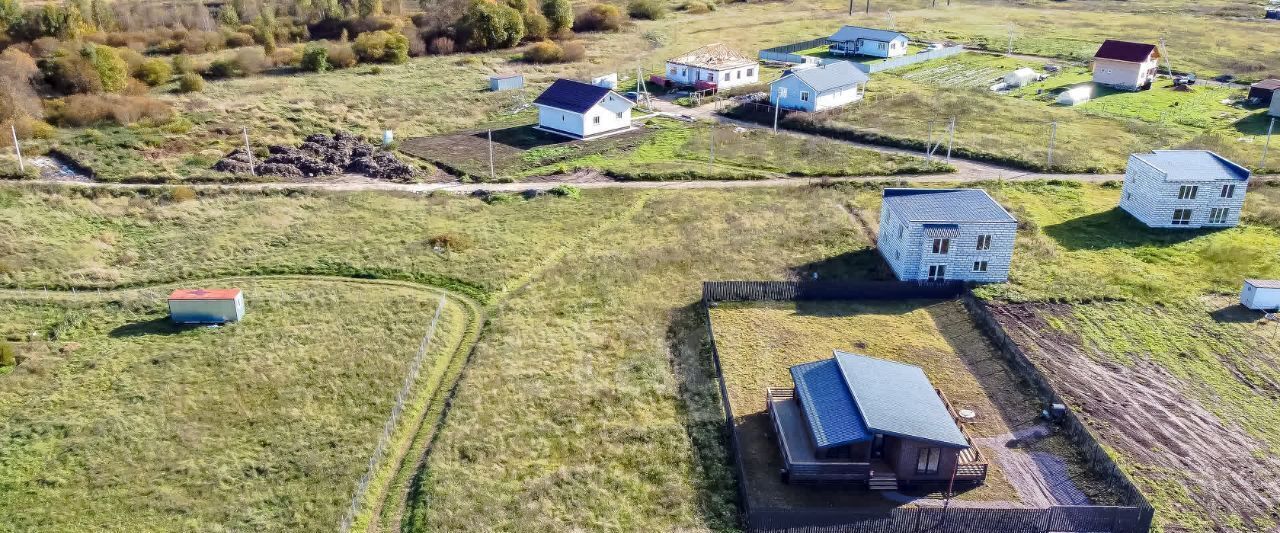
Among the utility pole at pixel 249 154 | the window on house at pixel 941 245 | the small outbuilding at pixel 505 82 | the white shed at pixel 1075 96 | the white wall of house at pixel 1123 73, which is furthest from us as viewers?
the white wall of house at pixel 1123 73

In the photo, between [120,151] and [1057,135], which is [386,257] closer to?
[120,151]

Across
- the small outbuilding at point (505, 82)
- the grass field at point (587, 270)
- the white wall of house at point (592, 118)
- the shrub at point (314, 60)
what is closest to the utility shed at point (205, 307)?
the grass field at point (587, 270)

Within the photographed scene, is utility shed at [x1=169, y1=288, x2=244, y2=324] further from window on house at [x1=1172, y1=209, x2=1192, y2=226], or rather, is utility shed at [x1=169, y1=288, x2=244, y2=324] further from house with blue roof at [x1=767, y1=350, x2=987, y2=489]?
window on house at [x1=1172, y1=209, x2=1192, y2=226]

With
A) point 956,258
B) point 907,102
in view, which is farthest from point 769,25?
point 956,258

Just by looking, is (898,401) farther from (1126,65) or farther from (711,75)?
(1126,65)

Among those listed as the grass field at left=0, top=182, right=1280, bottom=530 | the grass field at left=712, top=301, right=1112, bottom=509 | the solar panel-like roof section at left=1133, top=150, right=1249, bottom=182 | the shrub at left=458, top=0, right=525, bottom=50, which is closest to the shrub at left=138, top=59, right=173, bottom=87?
the grass field at left=0, top=182, right=1280, bottom=530

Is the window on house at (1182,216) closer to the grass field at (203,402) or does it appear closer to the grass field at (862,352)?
the grass field at (862,352)
